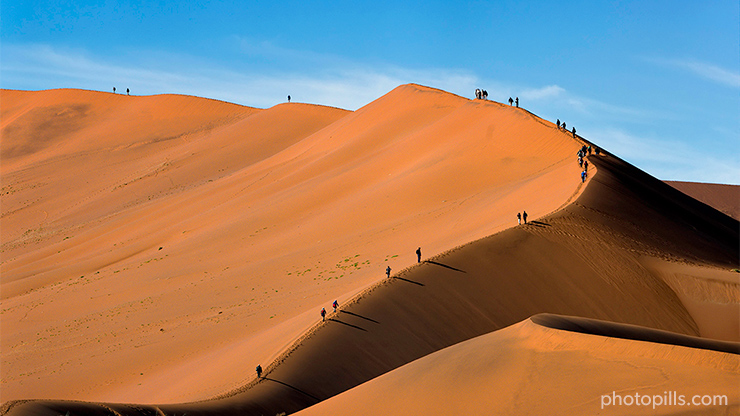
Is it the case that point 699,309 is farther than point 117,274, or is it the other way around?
point 117,274

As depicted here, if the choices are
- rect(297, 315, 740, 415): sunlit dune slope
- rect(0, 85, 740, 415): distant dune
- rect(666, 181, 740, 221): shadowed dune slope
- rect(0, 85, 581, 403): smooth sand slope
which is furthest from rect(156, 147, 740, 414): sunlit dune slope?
rect(666, 181, 740, 221): shadowed dune slope

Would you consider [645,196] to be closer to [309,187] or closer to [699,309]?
[699,309]

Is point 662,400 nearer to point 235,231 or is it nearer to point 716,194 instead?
point 235,231

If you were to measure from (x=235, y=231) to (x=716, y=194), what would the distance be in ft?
266

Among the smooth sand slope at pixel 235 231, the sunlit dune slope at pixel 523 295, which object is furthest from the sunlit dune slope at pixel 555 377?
the smooth sand slope at pixel 235 231

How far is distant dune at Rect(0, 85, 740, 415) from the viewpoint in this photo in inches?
604

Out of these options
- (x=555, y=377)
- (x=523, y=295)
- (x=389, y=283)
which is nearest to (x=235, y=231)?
(x=389, y=283)

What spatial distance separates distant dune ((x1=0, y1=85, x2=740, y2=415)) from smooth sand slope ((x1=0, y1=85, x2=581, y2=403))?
5.8 inches

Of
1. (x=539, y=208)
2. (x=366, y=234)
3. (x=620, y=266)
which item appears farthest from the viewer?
(x=366, y=234)

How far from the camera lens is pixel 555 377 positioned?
1401 cm

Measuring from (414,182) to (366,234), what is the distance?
6146 millimetres

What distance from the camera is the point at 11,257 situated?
5238cm

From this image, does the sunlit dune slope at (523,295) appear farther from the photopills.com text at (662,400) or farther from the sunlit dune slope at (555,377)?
the photopills.com text at (662,400)

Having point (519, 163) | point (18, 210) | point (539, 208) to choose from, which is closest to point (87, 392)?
point (539, 208)
